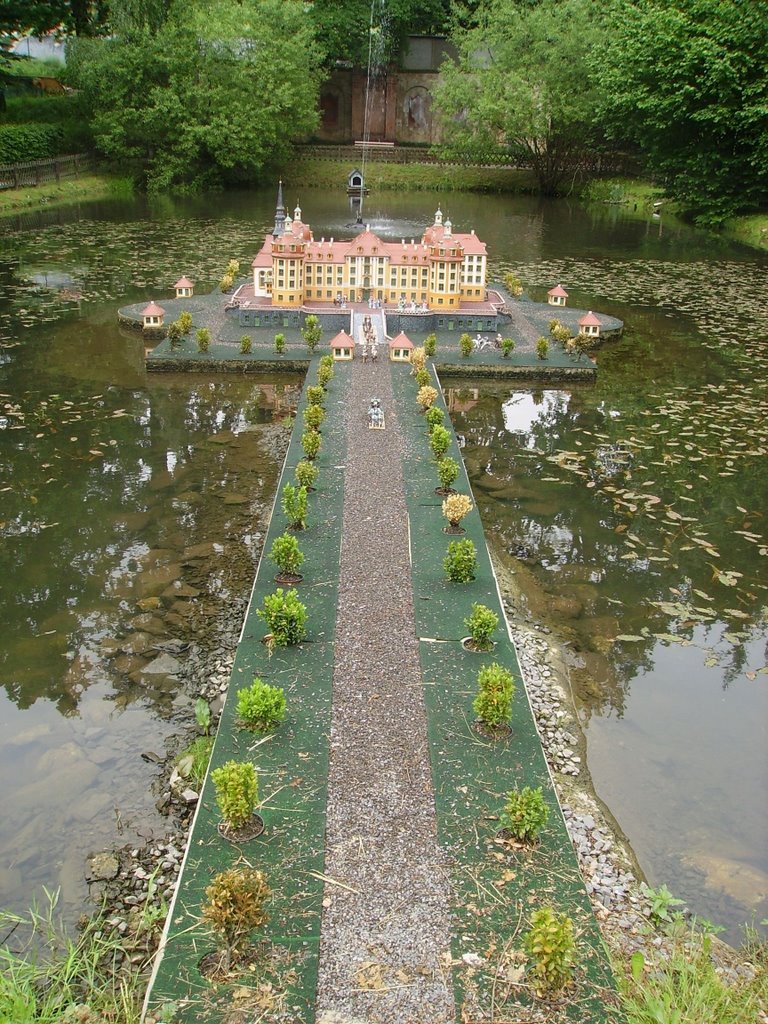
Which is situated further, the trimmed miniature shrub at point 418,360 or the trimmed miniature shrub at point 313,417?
the trimmed miniature shrub at point 418,360

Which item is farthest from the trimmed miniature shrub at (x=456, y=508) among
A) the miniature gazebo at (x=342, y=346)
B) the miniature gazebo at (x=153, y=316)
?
the miniature gazebo at (x=153, y=316)

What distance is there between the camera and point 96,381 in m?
26.9

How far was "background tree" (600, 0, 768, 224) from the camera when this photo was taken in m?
48.0

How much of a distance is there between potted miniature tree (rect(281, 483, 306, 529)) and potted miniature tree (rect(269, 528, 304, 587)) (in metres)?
1.50

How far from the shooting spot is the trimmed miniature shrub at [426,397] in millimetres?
23141

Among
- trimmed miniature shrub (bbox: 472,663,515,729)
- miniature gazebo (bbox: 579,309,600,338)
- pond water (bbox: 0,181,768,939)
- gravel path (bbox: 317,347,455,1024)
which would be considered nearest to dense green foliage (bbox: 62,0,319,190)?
pond water (bbox: 0,181,768,939)

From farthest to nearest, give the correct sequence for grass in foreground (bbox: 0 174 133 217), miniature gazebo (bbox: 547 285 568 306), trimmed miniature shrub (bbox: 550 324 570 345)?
1. grass in foreground (bbox: 0 174 133 217)
2. miniature gazebo (bbox: 547 285 568 306)
3. trimmed miniature shrub (bbox: 550 324 570 345)

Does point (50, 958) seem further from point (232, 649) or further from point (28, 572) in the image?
point (28, 572)

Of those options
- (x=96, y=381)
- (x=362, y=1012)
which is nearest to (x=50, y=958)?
(x=362, y=1012)

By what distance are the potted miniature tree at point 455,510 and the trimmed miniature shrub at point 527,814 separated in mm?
7491

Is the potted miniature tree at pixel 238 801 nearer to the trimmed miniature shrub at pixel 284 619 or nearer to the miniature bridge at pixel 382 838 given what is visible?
the miniature bridge at pixel 382 838

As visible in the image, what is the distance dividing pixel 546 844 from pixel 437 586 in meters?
5.78

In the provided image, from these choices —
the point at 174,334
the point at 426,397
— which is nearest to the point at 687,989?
the point at 426,397

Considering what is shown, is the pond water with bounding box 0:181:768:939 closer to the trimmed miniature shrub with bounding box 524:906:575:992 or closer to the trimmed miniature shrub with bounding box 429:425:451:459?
the trimmed miniature shrub with bounding box 429:425:451:459
